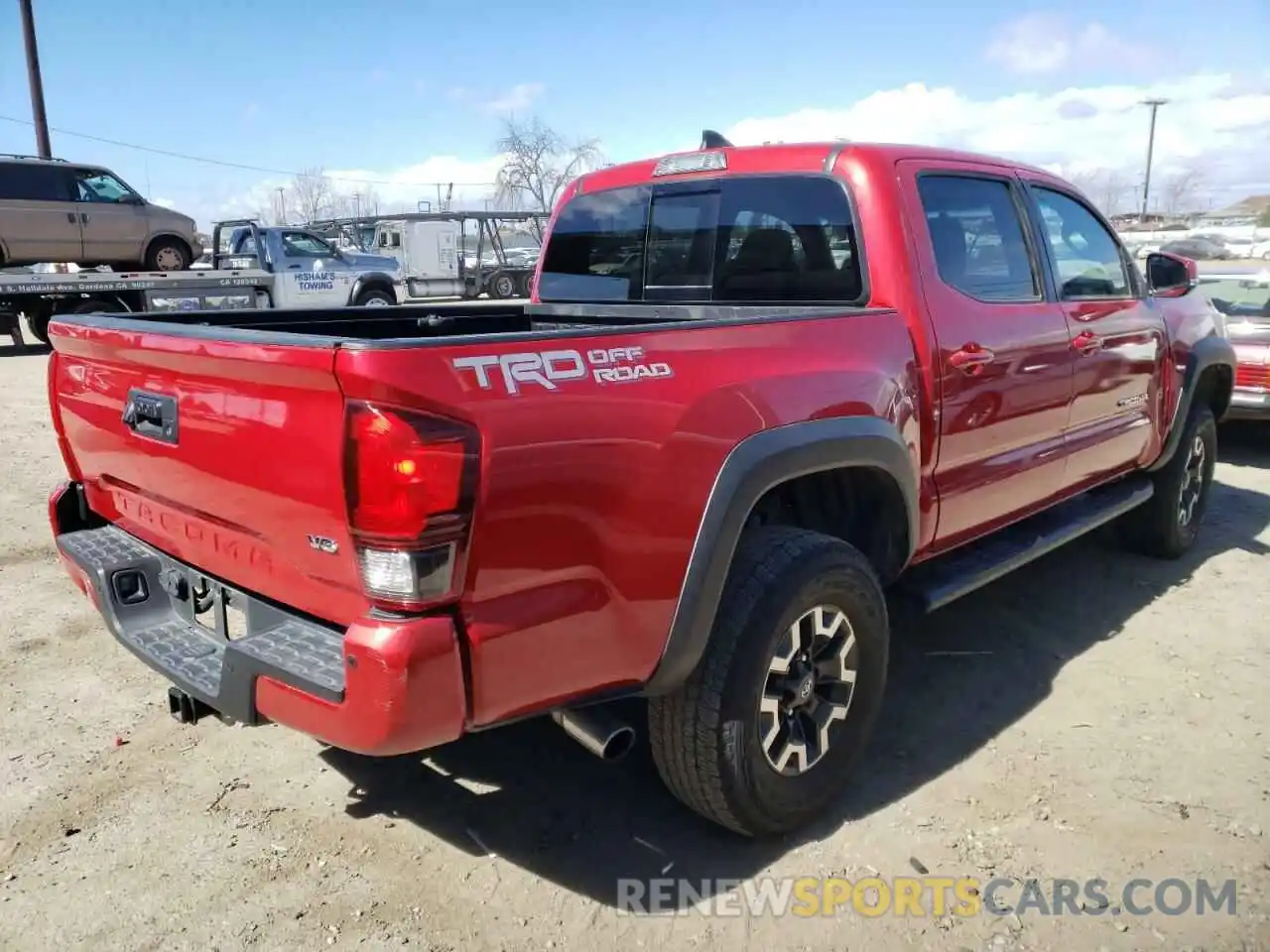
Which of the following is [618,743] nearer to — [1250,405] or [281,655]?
[281,655]

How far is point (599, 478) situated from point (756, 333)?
0.70 metres

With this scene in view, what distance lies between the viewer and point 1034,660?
4.05 m

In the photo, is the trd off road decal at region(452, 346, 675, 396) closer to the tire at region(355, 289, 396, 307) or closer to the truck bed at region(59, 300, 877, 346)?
the truck bed at region(59, 300, 877, 346)

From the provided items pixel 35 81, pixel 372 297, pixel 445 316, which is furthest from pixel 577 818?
pixel 35 81

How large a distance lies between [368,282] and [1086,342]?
1628 cm

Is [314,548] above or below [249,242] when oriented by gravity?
below

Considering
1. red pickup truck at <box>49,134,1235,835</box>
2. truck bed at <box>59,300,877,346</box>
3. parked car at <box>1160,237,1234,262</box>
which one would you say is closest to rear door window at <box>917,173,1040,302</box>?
red pickup truck at <box>49,134,1235,835</box>

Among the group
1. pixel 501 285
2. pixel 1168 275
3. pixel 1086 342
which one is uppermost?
pixel 1168 275

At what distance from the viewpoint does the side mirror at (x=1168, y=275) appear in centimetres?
469

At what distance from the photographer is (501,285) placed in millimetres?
26641

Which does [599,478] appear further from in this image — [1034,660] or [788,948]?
[1034,660]

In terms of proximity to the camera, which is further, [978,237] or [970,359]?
[978,237]

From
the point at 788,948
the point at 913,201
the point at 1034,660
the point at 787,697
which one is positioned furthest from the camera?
the point at 1034,660

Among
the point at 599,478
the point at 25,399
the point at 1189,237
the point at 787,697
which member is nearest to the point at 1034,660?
the point at 787,697
